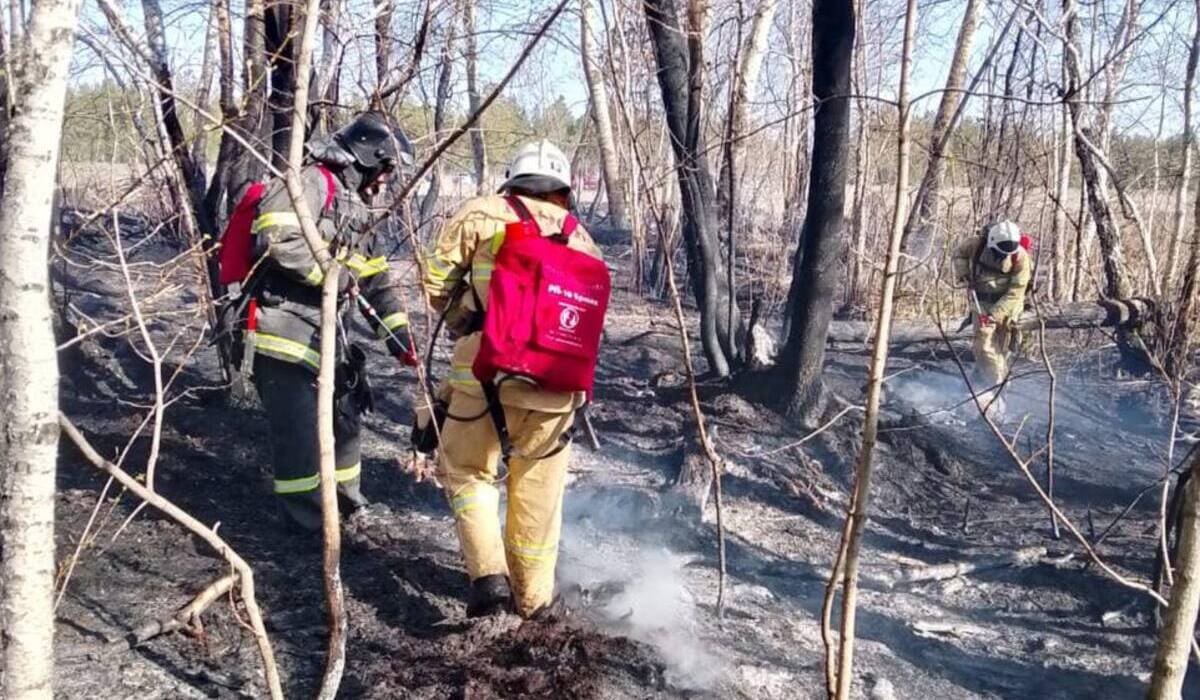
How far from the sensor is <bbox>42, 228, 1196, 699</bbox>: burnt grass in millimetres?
3457

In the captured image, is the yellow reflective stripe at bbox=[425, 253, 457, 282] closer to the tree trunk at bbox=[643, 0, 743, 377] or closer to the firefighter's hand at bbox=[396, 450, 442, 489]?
the firefighter's hand at bbox=[396, 450, 442, 489]

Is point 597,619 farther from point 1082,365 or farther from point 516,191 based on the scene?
point 1082,365

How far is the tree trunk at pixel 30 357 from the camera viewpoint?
1.67m

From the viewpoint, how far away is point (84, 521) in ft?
14.9

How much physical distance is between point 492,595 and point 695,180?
12.4ft

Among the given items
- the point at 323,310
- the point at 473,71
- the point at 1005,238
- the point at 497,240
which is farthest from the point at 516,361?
the point at 473,71

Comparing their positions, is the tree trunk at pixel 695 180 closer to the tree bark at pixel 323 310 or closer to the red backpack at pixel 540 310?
the red backpack at pixel 540 310

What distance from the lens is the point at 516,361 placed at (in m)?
3.53

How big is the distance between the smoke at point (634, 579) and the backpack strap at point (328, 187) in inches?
75.0

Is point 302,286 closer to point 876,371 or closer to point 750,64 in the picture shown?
point 876,371

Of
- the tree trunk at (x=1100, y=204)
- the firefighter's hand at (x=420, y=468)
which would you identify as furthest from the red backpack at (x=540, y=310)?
the tree trunk at (x=1100, y=204)

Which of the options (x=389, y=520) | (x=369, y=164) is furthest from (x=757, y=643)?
(x=369, y=164)

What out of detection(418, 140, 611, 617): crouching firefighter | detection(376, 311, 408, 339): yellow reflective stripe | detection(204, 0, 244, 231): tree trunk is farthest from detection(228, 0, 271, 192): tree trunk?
detection(418, 140, 611, 617): crouching firefighter

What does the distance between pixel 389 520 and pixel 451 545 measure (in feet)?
1.38
